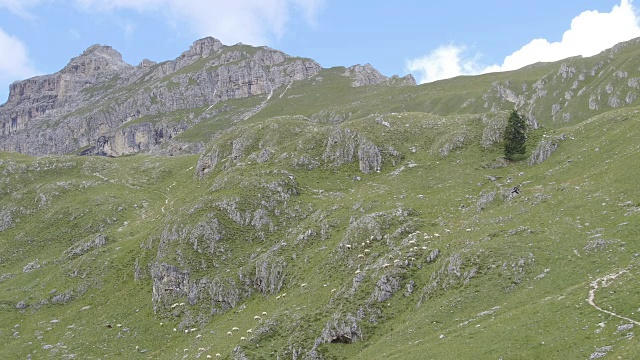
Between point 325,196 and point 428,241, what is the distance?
91.4 ft

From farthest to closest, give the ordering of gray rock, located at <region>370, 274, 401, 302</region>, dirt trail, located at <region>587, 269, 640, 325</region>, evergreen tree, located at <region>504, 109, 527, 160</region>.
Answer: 1. evergreen tree, located at <region>504, 109, 527, 160</region>
2. gray rock, located at <region>370, 274, 401, 302</region>
3. dirt trail, located at <region>587, 269, 640, 325</region>

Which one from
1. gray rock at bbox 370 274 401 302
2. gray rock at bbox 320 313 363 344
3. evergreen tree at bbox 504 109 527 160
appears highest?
evergreen tree at bbox 504 109 527 160

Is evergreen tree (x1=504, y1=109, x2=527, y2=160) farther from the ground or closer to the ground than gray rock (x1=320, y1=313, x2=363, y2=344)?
farther from the ground

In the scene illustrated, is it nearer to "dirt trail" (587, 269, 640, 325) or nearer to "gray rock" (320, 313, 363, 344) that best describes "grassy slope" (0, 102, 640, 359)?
"dirt trail" (587, 269, 640, 325)

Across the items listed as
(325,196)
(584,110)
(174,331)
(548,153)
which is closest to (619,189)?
(548,153)

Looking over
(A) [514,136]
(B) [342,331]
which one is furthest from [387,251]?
(A) [514,136]

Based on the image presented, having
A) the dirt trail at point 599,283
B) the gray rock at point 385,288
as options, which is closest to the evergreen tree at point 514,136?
the gray rock at point 385,288

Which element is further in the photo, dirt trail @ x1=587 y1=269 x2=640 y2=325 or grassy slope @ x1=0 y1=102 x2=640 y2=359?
grassy slope @ x1=0 y1=102 x2=640 y2=359

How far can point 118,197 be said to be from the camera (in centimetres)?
11325

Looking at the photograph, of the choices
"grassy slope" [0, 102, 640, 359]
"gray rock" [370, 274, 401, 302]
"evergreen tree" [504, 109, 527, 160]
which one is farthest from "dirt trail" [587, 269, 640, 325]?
"evergreen tree" [504, 109, 527, 160]

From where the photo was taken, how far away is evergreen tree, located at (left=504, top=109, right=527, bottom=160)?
7894 centimetres

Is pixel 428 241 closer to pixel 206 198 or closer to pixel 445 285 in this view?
pixel 445 285

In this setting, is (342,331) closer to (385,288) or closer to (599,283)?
(385,288)

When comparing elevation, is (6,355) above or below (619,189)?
below
